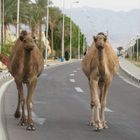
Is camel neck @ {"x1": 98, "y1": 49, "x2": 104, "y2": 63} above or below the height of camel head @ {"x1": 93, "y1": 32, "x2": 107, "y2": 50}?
below

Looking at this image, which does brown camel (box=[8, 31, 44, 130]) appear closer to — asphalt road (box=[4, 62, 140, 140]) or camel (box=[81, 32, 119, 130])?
asphalt road (box=[4, 62, 140, 140])

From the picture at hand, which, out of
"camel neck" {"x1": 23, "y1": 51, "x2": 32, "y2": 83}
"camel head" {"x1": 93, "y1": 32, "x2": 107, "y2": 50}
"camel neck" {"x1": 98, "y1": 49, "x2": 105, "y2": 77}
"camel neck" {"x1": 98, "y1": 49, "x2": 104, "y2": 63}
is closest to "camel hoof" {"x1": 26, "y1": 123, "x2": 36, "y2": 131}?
"camel neck" {"x1": 23, "y1": 51, "x2": 32, "y2": 83}

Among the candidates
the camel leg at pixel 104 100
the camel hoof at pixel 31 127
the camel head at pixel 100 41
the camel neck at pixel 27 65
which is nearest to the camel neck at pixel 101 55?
the camel head at pixel 100 41

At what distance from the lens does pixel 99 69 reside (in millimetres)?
13328

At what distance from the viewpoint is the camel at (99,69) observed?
13.0m

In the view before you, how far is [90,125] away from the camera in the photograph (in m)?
14.0

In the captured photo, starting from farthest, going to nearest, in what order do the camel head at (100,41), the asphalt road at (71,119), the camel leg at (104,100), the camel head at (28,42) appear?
1. the camel leg at (104,100)
2. the camel head at (28,42)
3. the camel head at (100,41)
4. the asphalt road at (71,119)

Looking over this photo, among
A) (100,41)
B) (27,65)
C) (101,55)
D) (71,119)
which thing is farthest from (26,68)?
(71,119)

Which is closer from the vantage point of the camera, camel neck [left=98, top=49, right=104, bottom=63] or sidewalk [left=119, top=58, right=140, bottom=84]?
camel neck [left=98, top=49, right=104, bottom=63]

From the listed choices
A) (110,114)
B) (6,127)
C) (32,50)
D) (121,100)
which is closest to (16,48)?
(32,50)

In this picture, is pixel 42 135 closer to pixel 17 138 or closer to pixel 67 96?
pixel 17 138

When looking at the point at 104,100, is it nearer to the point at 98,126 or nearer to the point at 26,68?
the point at 98,126

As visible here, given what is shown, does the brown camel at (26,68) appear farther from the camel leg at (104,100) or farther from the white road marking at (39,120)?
the camel leg at (104,100)

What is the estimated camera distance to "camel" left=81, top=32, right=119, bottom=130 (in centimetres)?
1299
